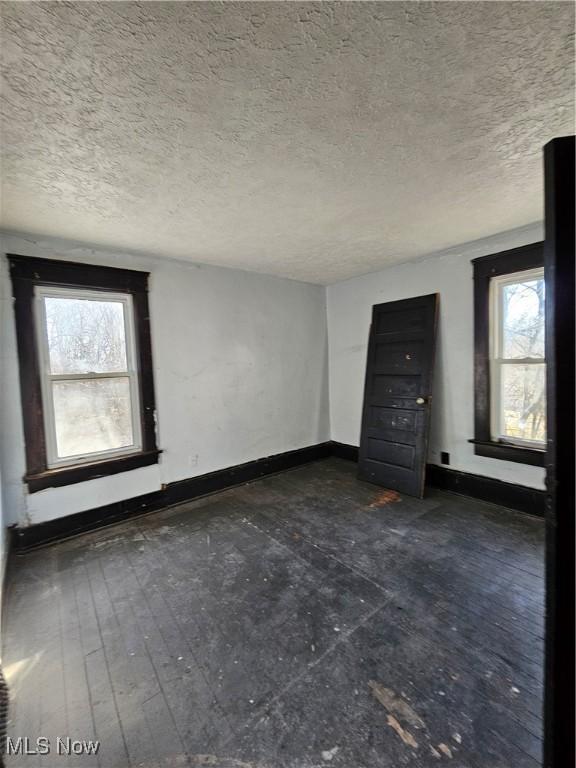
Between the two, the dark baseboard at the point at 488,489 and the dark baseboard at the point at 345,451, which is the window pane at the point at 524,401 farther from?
the dark baseboard at the point at 345,451

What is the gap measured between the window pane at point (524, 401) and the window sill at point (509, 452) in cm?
12

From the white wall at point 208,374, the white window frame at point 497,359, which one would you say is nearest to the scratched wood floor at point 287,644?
the white wall at point 208,374

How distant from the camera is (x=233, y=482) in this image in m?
3.59

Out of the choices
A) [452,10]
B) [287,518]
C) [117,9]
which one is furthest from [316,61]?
[287,518]

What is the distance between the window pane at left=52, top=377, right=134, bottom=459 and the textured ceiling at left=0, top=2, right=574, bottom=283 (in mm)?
1259

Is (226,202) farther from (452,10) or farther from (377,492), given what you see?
(377,492)

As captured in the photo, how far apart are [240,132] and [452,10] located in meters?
0.83

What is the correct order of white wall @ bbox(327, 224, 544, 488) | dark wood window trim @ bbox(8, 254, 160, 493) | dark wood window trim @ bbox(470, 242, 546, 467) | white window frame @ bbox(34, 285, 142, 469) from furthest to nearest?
white wall @ bbox(327, 224, 544, 488) → dark wood window trim @ bbox(470, 242, 546, 467) → white window frame @ bbox(34, 285, 142, 469) → dark wood window trim @ bbox(8, 254, 160, 493)

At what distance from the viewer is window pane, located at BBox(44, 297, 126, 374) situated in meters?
2.55

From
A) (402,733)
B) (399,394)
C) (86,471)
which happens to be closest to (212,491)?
(86,471)

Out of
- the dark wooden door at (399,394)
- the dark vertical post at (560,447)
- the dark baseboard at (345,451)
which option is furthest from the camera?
the dark baseboard at (345,451)

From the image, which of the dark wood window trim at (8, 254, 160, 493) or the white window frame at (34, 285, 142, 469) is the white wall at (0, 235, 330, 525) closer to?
the dark wood window trim at (8, 254, 160, 493)

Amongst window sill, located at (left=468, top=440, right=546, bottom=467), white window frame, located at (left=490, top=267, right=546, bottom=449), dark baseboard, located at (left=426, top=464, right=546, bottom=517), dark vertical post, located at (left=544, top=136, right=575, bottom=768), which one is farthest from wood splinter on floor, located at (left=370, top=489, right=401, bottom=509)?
dark vertical post, located at (left=544, top=136, right=575, bottom=768)

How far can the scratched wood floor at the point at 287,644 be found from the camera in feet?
3.78
